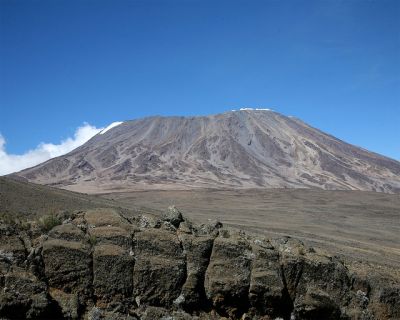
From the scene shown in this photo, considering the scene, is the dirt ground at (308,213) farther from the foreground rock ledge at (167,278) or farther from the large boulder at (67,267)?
the large boulder at (67,267)

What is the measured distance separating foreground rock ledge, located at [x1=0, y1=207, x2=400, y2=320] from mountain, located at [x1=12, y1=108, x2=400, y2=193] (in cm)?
9654

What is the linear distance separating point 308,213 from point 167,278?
55762 mm

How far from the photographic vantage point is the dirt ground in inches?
1435

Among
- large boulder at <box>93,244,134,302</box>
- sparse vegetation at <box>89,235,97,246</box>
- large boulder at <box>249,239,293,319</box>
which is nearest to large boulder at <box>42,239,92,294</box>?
large boulder at <box>93,244,134,302</box>

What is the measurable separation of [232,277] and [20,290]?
328 centimetres

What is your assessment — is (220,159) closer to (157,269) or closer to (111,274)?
(157,269)

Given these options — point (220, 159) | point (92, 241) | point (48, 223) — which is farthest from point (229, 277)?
point (220, 159)

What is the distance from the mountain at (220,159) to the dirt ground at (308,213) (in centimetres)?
2869

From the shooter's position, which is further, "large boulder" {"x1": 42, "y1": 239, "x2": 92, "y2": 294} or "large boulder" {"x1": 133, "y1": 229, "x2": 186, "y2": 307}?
"large boulder" {"x1": 133, "y1": 229, "x2": 186, "y2": 307}

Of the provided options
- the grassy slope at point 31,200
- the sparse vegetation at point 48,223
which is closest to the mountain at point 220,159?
the grassy slope at point 31,200

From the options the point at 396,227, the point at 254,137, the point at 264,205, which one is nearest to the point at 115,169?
the point at 254,137

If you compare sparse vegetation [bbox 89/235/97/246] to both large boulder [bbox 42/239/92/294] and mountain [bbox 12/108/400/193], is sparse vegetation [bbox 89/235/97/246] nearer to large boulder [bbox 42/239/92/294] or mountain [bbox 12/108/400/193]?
large boulder [bbox 42/239/92/294]

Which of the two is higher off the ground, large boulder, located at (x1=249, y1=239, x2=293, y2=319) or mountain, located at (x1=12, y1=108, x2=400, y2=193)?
mountain, located at (x1=12, y1=108, x2=400, y2=193)

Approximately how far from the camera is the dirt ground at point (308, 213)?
36.4m
